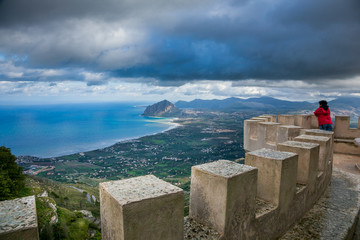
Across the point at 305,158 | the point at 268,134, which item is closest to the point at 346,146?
the point at 268,134

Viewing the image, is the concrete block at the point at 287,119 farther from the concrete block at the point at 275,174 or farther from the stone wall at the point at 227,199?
the concrete block at the point at 275,174

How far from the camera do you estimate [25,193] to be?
7.86 meters

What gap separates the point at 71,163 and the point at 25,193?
52.1 m

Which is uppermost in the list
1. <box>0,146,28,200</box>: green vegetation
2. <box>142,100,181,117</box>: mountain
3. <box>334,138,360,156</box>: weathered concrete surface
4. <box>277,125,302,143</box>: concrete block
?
<box>277,125,302,143</box>: concrete block

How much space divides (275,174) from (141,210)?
198cm

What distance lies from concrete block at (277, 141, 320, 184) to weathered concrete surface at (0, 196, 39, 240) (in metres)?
3.34

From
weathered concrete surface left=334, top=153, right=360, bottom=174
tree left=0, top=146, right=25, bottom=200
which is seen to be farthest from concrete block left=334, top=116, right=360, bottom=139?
tree left=0, top=146, right=25, bottom=200

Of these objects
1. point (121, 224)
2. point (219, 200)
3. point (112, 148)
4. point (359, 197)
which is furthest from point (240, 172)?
point (112, 148)

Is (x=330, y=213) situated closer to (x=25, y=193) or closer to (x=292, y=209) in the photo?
(x=292, y=209)

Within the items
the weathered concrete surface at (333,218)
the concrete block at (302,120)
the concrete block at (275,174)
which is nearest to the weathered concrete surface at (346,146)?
the concrete block at (302,120)

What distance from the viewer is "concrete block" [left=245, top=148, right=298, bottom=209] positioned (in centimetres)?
275

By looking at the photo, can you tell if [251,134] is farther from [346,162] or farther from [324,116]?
[346,162]

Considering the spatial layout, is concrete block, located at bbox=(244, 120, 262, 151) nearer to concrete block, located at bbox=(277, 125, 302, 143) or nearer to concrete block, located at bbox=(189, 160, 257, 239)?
concrete block, located at bbox=(277, 125, 302, 143)

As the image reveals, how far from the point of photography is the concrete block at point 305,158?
3375 mm
